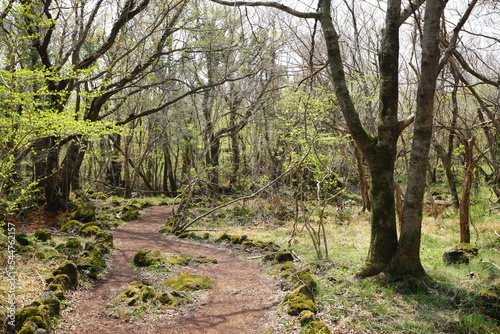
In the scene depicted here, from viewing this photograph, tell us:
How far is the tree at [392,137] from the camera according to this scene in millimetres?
4965

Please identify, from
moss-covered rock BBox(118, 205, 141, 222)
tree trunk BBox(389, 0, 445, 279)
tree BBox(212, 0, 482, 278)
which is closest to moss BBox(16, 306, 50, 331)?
tree BBox(212, 0, 482, 278)

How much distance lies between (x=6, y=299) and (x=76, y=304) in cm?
102

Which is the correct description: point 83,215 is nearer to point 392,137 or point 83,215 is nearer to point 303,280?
point 303,280

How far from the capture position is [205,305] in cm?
525

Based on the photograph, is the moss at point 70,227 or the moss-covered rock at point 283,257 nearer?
the moss-covered rock at point 283,257

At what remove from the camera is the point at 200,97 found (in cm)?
1886

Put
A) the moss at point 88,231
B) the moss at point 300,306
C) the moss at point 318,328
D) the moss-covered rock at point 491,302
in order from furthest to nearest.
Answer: the moss at point 88,231 → the moss at point 300,306 → the moss-covered rock at point 491,302 → the moss at point 318,328

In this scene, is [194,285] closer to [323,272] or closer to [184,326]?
[184,326]

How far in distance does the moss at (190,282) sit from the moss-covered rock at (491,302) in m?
3.97

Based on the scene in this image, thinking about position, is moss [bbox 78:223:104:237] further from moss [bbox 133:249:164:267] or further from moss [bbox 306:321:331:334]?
moss [bbox 306:321:331:334]

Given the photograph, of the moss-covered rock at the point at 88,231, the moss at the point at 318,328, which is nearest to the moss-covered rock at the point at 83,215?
the moss-covered rock at the point at 88,231

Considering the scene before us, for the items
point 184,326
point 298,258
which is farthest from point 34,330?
point 298,258

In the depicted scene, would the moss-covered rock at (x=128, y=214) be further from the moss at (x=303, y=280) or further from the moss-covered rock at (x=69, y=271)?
the moss at (x=303, y=280)

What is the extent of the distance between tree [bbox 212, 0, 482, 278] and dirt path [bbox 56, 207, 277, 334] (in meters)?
1.83
